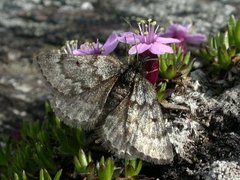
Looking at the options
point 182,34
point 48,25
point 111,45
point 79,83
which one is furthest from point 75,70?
point 48,25

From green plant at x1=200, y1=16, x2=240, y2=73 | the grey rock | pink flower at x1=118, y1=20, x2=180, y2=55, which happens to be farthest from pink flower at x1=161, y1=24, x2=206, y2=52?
the grey rock

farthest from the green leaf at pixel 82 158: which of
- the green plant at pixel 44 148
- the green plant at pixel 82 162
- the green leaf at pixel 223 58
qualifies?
the green leaf at pixel 223 58

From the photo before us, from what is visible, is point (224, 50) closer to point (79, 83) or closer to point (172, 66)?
point (172, 66)

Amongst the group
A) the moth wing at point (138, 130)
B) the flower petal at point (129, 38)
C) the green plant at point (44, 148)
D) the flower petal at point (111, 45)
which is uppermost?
the flower petal at point (129, 38)

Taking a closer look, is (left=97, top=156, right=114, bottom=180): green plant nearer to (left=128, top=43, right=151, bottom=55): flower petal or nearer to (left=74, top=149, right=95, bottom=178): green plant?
(left=74, top=149, right=95, bottom=178): green plant

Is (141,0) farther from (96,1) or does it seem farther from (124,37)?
(124,37)

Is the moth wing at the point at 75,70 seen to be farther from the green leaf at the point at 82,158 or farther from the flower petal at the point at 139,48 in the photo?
the green leaf at the point at 82,158

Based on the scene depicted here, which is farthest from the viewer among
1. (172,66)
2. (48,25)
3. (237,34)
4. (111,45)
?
(48,25)
